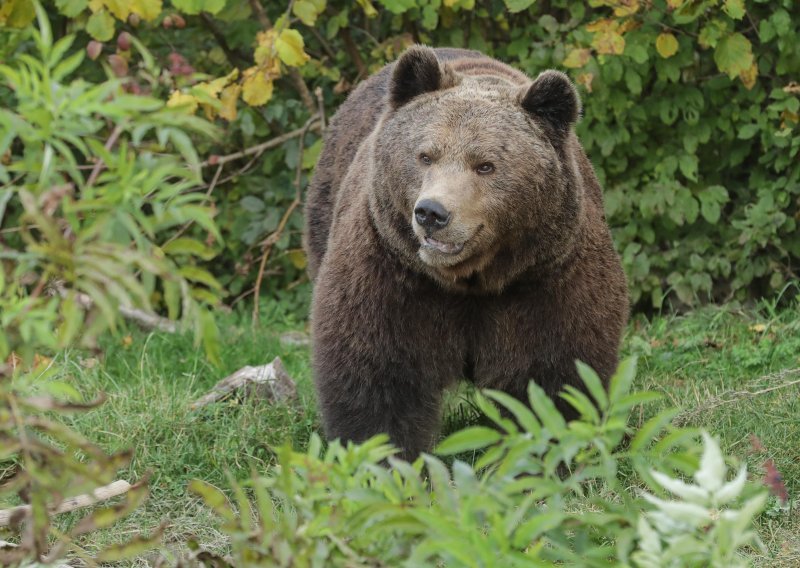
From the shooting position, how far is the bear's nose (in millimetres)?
4160

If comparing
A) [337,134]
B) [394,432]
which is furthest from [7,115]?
[337,134]

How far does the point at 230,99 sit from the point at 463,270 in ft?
9.71

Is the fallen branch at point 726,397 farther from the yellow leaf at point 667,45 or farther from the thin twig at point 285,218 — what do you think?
the thin twig at point 285,218

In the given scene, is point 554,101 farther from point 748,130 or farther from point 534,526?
point 748,130

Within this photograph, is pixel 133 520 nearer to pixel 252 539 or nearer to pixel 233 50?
pixel 252 539

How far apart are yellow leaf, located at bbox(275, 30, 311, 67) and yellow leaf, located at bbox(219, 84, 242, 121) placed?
39 centimetres

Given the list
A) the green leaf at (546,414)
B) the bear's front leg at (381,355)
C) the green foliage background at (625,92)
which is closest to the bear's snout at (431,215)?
the bear's front leg at (381,355)

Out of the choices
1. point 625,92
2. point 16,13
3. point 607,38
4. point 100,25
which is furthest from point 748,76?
point 16,13

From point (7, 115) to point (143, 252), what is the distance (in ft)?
1.24

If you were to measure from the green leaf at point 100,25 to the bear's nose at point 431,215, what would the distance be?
345 cm

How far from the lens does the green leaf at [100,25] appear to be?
691cm

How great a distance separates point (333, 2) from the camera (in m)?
8.04

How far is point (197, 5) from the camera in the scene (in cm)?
672

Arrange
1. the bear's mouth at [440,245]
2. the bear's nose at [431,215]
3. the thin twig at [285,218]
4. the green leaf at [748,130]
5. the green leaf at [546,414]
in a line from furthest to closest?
1. the thin twig at [285,218]
2. the green leaf at [748,130]
3. the bear's mouth at [440,245]
4. the bear's nose at [431,215]
5. the green leaf at [546,414]
